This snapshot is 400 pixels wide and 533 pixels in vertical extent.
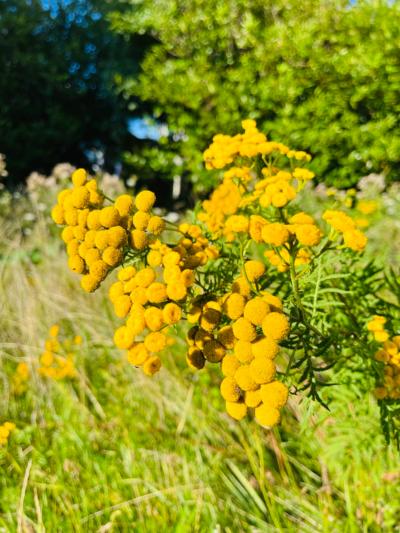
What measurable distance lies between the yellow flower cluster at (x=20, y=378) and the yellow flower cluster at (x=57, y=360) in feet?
0.32

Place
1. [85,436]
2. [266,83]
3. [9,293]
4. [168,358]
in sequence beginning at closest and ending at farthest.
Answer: [85,436] → [168,358] → [9,293] → [266,83]

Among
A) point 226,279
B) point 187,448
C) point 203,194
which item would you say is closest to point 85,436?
point 187,448

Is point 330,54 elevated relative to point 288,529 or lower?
elevated

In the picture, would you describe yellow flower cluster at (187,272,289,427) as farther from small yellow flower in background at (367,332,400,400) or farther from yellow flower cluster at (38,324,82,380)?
yellow flower cluster at (38,324,82,380)

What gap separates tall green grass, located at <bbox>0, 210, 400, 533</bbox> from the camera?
190 centimetres

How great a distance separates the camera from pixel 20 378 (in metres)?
3.12

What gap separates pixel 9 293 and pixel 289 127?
3728 millimetres

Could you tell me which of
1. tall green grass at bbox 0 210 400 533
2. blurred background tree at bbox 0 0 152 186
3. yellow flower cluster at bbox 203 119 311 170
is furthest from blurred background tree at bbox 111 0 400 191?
yellow flower cluster at bbox 203 119 311 170

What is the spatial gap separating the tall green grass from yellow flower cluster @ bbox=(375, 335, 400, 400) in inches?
9.0

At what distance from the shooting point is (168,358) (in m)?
2.87

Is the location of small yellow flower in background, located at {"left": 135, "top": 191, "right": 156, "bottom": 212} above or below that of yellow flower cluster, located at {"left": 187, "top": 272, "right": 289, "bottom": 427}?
above

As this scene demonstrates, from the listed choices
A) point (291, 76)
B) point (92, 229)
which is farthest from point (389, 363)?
point (291, 76)

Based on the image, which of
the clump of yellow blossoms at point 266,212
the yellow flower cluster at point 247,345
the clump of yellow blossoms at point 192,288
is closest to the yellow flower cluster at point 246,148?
the clump of yellow blossoms at point 266,212

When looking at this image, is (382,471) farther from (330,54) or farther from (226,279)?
(330,54)
